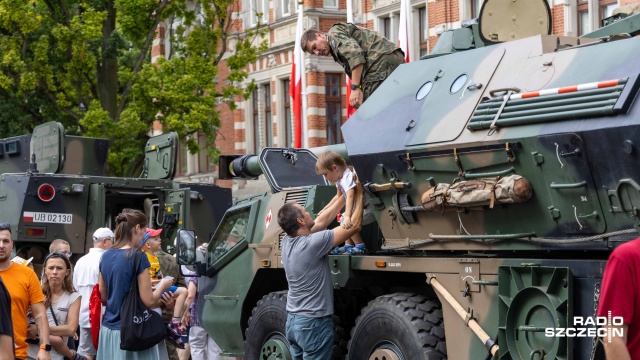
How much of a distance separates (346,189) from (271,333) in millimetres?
1572

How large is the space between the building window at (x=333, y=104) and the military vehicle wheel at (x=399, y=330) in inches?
863

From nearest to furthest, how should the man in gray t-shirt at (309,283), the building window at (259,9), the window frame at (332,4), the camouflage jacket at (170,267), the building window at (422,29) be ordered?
the man in gray t-shirt at (309,283) < the camouflage jacket at (170,267) < the building window at (422,29) < the window frame at (332,4) < the building window at (259,9)

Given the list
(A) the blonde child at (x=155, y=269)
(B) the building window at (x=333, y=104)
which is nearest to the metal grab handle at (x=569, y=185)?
(A) the blonde child at (x=155, y=269)

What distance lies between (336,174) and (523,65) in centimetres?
187

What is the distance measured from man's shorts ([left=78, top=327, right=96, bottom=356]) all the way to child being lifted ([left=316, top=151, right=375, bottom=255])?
7.91 ft

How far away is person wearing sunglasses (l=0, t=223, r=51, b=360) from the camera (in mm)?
8930

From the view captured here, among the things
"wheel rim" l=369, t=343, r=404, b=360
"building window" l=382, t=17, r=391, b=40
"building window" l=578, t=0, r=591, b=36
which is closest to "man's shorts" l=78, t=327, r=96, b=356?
"wheel rim" l=369, t=343, r=404, b=360

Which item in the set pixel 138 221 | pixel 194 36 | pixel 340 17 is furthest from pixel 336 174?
pixel 340 17

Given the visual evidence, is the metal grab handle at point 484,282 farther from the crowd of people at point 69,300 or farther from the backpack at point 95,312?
the backpack at point 95,312

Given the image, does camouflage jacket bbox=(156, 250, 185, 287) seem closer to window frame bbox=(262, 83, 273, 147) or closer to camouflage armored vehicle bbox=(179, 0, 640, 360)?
camouflage armored vehicle bbox=(179, 0, 640, 360)

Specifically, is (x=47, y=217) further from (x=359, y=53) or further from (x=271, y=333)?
(x=359, y=53)

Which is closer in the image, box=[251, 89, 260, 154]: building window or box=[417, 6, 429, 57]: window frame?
box=[417, 6, 429, 57]: window frame

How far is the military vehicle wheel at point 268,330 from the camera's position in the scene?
10195 millimetres

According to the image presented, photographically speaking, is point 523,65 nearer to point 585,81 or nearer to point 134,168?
point 585,81
